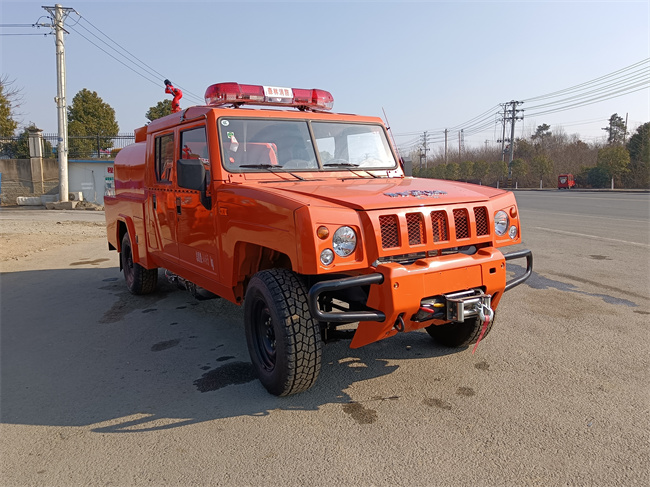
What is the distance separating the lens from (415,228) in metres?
3.25

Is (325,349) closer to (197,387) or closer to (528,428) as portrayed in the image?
(197,387)

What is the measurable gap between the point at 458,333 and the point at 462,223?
1204mm

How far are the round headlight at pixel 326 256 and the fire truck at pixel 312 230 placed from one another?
11mm

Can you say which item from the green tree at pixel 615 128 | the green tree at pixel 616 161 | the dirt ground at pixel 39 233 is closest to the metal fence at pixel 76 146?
the dirt ground at pixel 39 233

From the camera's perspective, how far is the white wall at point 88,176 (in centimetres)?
2367

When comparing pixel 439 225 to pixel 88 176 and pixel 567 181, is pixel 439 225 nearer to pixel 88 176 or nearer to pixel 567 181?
pixel 88 176

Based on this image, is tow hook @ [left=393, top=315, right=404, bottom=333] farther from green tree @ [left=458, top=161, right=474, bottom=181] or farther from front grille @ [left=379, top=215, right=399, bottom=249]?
green tree @ [left=458, top=161, right=474, bottom=181]

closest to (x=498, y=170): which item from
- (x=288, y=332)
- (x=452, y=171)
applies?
(x=452, y=171)

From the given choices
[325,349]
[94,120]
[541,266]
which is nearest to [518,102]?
[94,120]

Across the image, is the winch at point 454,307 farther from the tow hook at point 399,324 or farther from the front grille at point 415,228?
the front grille at point 415,228

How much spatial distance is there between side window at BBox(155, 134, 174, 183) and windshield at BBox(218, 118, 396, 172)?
1114 mm

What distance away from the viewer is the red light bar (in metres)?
4.52

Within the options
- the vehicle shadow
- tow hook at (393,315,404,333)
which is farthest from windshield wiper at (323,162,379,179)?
tow hook at (393,315,404,333)

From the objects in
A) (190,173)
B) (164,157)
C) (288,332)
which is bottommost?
(288,332)
